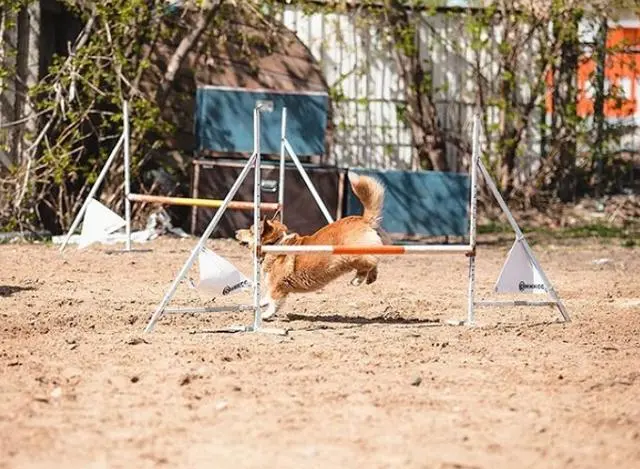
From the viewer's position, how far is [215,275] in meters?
8.08

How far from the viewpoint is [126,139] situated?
42.0 feet

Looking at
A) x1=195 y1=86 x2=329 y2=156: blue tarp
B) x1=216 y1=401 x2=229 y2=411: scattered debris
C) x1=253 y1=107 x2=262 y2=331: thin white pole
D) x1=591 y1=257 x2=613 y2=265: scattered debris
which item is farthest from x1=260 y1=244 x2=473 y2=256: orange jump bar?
x1=195 y1=86 x2=329 y2=156: blue tarp

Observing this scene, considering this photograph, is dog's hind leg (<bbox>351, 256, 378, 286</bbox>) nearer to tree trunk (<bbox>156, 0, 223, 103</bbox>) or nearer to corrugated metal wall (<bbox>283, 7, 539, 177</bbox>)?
tree trunk (<bbox>156, 0, 223, 103</bbox>)

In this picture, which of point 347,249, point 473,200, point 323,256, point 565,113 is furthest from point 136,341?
point 565,113

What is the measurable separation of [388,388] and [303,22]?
38.3ft

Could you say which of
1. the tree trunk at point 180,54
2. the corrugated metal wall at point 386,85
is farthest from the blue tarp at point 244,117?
the corrugated metal wall at point 386,85

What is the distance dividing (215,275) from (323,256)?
3.03 ft

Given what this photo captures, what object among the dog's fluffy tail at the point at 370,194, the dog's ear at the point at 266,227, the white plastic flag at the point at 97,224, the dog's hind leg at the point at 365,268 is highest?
the dog's fluffy tail at the point at 370,194

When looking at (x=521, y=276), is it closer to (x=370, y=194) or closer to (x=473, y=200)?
(x=473, y=200)

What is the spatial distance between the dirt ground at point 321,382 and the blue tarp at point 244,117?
4.68m

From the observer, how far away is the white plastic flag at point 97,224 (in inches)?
466

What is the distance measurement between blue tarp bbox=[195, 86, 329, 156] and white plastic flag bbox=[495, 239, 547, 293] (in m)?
6.92

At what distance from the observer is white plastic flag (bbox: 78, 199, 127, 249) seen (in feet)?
38.8

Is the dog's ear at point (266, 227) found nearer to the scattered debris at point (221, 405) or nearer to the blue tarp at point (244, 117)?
the scattered debris at point (221, 405)
